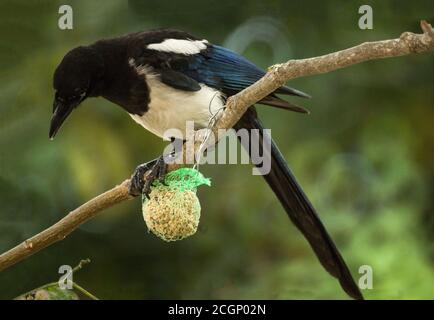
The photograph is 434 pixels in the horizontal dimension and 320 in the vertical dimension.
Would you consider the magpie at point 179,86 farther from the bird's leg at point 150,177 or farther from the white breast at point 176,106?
the bird's leg at point 150,177

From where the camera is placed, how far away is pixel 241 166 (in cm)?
329

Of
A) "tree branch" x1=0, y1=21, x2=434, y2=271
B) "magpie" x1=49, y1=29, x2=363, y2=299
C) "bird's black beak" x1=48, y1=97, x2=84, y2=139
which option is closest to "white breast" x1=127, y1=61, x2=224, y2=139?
"magpie" x1=49, y1=29, x2=363, y2=299

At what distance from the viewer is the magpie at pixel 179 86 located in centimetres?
259

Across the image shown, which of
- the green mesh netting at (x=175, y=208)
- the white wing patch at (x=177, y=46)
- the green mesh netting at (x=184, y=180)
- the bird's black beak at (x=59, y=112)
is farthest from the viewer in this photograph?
the white wing patch at (x=177, y=46)

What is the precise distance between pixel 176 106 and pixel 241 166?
27.9 inches

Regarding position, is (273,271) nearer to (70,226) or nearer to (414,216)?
(414,216)

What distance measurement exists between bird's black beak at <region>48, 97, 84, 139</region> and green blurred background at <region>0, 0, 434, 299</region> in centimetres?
50

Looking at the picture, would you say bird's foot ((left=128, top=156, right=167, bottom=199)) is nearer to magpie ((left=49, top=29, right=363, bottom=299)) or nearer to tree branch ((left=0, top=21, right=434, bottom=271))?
tree branch ((left=0, top=21, right=434, bottom=271))

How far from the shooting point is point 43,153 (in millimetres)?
3125

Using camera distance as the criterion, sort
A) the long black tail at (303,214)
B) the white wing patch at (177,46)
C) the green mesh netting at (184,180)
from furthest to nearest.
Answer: the white wing patch at (177,46) < the long black tail at (303,214) < the green mesh netting at (184,180)

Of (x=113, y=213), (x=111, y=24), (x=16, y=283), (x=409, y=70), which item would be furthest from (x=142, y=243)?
(x=409, y=70)

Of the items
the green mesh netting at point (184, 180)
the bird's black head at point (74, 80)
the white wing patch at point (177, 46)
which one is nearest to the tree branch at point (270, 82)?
the green mesh netting at point (184, 180)

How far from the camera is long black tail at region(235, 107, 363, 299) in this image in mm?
2570

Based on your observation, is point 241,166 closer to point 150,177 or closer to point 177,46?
point 177,46
